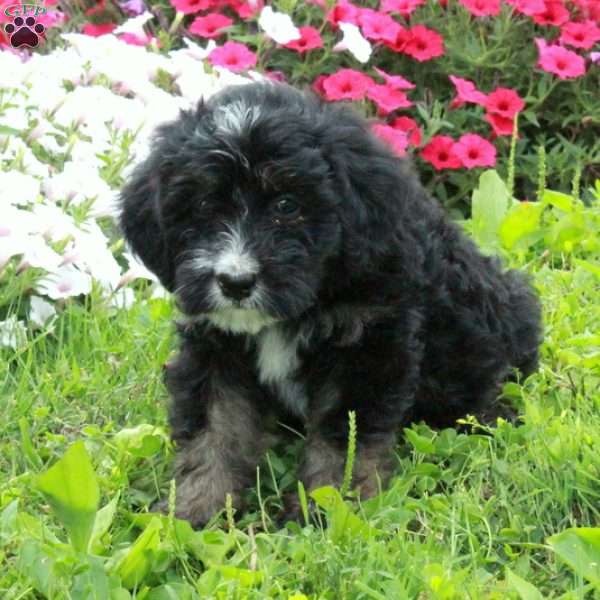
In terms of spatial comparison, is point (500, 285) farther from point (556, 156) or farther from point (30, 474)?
point (556, 156)

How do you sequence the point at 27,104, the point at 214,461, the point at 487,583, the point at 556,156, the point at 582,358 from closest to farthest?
1. the point at 487,583
2. the point at 214,461
3. the point at 582,358
4. the point at 27,104
5. the point at 556,156

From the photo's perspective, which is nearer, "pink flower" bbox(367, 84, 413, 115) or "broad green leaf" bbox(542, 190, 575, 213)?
"broad green leaf" bbox(542, 190, 575, 213)

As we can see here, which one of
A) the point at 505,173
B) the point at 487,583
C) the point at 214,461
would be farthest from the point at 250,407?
the point at 505,173

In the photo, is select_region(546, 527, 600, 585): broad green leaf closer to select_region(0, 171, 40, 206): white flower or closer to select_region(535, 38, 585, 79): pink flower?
select_region(0, 171, 40, 206): white flower

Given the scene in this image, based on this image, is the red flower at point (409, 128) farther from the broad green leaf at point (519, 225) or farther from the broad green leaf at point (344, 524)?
the broad green leaf at point (344, 524)

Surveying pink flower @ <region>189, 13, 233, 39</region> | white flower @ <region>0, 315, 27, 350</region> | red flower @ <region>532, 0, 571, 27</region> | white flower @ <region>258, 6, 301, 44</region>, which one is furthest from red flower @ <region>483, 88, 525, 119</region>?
white flower @ <region>0, 315, 27, 350</region>

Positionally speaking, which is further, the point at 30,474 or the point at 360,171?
the point at 30,474

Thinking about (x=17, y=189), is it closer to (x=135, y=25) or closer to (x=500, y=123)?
(x=135, y=25)

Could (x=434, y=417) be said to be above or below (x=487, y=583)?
below
